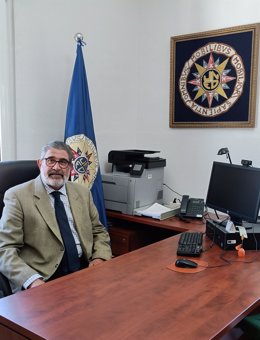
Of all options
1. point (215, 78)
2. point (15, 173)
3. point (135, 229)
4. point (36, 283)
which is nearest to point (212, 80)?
point (215, 78)

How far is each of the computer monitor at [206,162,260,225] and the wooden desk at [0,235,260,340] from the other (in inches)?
17.0

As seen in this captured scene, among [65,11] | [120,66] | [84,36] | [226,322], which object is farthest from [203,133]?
[226,322]

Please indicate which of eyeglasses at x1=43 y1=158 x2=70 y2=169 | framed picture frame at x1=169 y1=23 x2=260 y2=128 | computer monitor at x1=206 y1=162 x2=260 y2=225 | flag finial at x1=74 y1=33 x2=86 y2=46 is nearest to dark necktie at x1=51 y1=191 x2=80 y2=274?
eyeglasses at x1=43 y1=158 x2=70 y2=169

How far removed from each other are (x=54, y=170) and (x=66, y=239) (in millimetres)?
405

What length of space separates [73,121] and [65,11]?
0.89 metres

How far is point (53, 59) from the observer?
8.87 feet

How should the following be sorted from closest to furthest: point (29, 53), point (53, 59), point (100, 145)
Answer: point (29, 53) → point (53, 59) → point (100, 145)

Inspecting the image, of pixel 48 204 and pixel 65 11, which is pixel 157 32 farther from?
pixel 48 204

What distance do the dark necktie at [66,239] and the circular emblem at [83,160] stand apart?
0.64 meters

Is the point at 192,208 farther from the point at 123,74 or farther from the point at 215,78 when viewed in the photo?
the point at 123,74

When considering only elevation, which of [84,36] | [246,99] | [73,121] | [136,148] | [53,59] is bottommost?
[136,148]

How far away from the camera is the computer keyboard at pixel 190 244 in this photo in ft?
5.95

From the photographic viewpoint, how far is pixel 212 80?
116 inches

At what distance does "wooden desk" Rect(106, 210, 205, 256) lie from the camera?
8.41 ft
